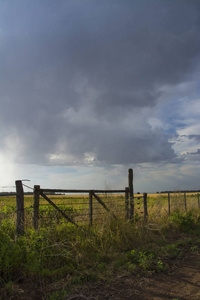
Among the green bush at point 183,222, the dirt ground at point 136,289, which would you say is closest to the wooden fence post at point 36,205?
the dirt ground at point 136,289

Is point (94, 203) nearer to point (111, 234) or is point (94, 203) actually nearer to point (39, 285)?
point (111, 234)

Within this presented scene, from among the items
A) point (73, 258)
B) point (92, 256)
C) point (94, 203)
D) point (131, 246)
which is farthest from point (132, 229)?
point (73, 258)

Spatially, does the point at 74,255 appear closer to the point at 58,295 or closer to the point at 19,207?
the point at 58,295

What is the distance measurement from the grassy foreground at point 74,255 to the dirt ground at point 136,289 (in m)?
0.15

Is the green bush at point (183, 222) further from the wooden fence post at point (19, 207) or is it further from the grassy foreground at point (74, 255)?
the wooden fence post at point (19, 207)

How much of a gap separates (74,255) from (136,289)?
6.31 ft

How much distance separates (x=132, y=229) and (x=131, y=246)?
99 cm

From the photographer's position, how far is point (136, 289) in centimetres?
456

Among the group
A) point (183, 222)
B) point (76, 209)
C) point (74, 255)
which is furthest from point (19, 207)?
point (183, 222)

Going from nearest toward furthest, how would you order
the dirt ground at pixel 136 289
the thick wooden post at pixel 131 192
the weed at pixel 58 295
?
the weed at pixel 58 295, the dirt ground at pixel 136 289, the thick wooden post at pixel 131 192

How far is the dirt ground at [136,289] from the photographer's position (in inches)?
166

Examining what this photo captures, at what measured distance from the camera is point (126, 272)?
5258 millimetres

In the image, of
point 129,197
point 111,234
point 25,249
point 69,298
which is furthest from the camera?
point 129,197

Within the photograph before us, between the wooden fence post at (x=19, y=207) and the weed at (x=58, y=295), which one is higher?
the wooden fence post at (x=19, y=207)
